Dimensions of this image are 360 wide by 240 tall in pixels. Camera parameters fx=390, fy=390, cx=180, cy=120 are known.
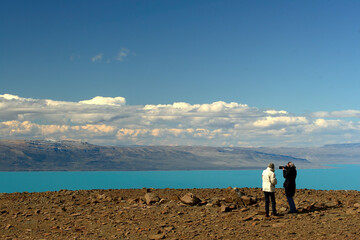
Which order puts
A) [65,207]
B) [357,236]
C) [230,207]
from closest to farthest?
[357,236] < [230,207] < [65,207]

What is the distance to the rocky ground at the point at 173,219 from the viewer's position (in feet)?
58.2

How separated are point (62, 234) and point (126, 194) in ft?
38.0

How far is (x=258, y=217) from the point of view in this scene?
19969 mm

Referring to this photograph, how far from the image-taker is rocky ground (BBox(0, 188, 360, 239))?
17734 mm

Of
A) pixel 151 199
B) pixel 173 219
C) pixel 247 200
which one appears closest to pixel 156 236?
pixel 173 219

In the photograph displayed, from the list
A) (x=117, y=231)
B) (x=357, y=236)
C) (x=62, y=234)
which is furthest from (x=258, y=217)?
(x=62, y=234)

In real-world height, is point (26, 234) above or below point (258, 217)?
below

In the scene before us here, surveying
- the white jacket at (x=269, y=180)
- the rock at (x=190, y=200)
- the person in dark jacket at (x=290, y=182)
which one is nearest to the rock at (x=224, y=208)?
the rock at (x=190, y=200)

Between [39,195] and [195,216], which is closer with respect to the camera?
[195,216]

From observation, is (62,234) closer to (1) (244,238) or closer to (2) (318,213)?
(1) (244,238)

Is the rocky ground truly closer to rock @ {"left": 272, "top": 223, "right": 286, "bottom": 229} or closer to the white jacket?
rock @ {"left": 272, "top": 223, "right": 286, "bottom": 229}

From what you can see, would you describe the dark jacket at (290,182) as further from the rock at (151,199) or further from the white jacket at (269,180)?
the rock at (151,199)

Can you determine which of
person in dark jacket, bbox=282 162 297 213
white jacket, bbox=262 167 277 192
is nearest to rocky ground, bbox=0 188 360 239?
person in dark jacket, bbox=282 162 297 213

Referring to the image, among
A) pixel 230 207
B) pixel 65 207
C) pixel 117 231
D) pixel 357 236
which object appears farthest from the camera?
pixel 65 207
